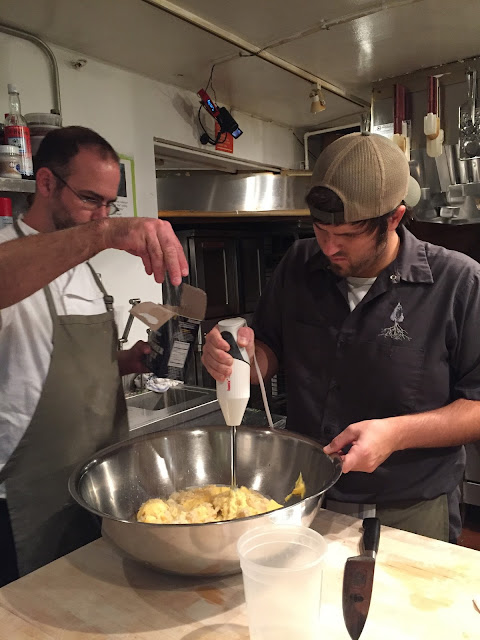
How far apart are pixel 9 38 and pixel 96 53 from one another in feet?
1.02

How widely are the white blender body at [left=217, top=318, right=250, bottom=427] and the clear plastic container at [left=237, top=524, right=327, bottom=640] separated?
309 mm

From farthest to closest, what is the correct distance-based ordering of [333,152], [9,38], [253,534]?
1. [9,38]
2. [333,152]
3. [253,534]

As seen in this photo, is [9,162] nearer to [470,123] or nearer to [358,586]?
[358,586]

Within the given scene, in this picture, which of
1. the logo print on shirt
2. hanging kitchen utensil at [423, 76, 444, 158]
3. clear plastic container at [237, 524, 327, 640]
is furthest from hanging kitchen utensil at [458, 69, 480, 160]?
clear plastic container at [237, 524, 327, 640]

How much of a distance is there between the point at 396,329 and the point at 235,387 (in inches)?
19.6

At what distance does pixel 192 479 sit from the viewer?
115cm

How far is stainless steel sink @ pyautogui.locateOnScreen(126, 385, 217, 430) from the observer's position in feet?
4.32

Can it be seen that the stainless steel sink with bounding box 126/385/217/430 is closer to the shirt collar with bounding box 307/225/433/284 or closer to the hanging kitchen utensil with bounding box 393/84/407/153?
the shirt collar with bounding box 307/225/433/284

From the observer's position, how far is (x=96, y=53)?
1.97 metres

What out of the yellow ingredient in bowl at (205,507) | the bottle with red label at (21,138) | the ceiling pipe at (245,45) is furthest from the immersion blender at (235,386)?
the ceiling pipe at (245,45)

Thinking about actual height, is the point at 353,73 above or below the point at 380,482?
above

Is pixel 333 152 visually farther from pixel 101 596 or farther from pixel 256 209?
pixel 256 209

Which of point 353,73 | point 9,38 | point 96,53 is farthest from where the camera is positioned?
point 353,73

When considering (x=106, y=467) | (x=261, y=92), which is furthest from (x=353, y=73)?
(x=106, y=467)
